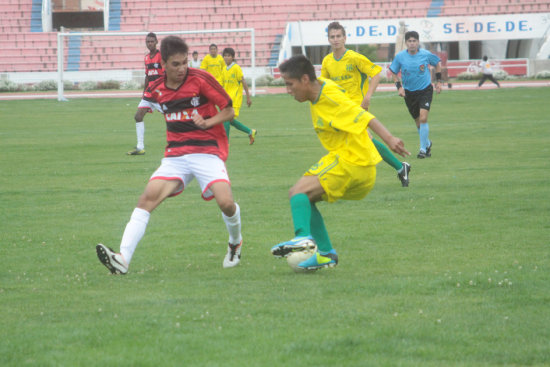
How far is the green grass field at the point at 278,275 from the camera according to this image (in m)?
4.32

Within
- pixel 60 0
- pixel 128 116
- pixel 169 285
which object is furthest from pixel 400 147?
pixel 60 0

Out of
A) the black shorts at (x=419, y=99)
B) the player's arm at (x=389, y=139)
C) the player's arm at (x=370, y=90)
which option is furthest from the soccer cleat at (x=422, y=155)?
the player's arm at (x=389, y=139)

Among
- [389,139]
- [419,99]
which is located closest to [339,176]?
[389,139]

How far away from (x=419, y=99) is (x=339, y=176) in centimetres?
878

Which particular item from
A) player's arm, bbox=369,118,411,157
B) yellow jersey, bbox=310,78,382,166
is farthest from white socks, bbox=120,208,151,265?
player's arm, bbox=369,118,411,157

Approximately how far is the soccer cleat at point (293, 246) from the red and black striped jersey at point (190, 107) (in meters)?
1.14

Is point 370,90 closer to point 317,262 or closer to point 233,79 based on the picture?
point 317,262

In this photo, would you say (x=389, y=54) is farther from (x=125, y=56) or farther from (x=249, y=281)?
(x=249, y=281)

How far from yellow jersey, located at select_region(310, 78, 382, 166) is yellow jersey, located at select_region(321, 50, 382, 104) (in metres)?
5.71

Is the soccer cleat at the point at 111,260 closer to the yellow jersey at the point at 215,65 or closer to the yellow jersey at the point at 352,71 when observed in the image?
the yellow jersey at the point at 352,71

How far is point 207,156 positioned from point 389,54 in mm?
→ 40126

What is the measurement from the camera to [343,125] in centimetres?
602

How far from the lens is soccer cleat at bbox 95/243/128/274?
5844 mm

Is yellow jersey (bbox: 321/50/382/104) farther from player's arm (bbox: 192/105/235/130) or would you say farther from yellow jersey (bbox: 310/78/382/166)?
yellow jersey (bbox: 310/78/382/166)
